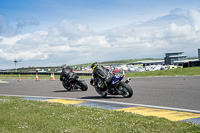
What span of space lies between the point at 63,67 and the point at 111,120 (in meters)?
11.4

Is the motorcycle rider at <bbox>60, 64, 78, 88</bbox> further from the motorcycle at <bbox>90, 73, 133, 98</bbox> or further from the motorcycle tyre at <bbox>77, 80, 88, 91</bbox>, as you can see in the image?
the motorcycle at <bbox>90, 73, 133, 98</bbox>

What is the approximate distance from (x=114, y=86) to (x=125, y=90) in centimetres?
52

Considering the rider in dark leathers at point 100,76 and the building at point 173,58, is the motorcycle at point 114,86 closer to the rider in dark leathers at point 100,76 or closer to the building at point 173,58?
the rider in dark leathers at point 100,76

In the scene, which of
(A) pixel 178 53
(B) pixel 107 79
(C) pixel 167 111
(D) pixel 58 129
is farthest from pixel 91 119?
(A) pixel 178 53

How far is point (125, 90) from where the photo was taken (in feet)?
40.8

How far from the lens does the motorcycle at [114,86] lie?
1237 cm

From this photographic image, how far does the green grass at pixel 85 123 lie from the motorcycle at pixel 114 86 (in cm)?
390

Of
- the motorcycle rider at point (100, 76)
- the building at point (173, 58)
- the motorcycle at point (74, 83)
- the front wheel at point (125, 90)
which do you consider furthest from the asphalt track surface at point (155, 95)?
the building at point (173, 58)

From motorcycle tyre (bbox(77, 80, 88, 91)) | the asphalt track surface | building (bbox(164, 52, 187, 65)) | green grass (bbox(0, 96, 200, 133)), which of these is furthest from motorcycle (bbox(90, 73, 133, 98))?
building (bbox(164, 52, 187, 65))

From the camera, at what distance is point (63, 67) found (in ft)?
59.7

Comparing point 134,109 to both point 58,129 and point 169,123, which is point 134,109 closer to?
point 169,123

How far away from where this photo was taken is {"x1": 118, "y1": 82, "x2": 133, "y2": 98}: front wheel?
12336 millimetres

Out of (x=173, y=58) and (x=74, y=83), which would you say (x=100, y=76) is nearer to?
(x=74, y=83)

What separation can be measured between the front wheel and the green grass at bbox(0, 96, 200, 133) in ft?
12.8
